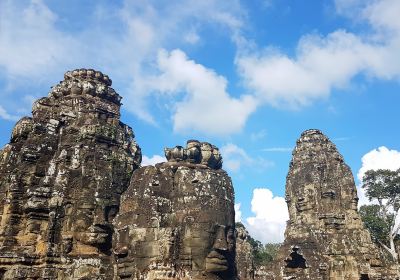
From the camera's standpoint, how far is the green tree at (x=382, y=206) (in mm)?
33750

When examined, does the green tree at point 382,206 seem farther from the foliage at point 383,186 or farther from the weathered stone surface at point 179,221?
the weathered stone surface at point 179,221

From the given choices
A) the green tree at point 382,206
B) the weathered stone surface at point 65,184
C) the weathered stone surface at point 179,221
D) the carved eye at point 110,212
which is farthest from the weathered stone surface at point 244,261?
the green tree at point 382,206

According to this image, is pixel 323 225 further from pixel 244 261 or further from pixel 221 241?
pixel 221 241

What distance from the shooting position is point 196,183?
26.2 ft

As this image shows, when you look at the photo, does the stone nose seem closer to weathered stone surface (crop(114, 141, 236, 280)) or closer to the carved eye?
weathered stone surface (crop(114, 141, 236, 280))

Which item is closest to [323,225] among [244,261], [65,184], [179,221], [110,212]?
[244,261]

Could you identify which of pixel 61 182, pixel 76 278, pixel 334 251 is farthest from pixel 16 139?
pixel 334 251

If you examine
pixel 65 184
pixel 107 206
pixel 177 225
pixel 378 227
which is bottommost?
pixel 177 225

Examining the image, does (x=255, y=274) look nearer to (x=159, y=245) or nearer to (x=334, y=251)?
(x=334, y=251)

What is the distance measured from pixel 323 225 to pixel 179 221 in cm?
1228

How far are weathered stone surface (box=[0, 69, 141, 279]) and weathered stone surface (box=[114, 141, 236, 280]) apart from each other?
1506 millimetres

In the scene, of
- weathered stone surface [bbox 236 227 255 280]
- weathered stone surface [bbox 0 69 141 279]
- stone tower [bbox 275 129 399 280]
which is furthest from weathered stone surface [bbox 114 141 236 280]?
stone tower [bbox 275 129 399 280]

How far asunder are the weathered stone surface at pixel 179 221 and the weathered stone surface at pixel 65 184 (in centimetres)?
151

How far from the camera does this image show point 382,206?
36.2 metres
